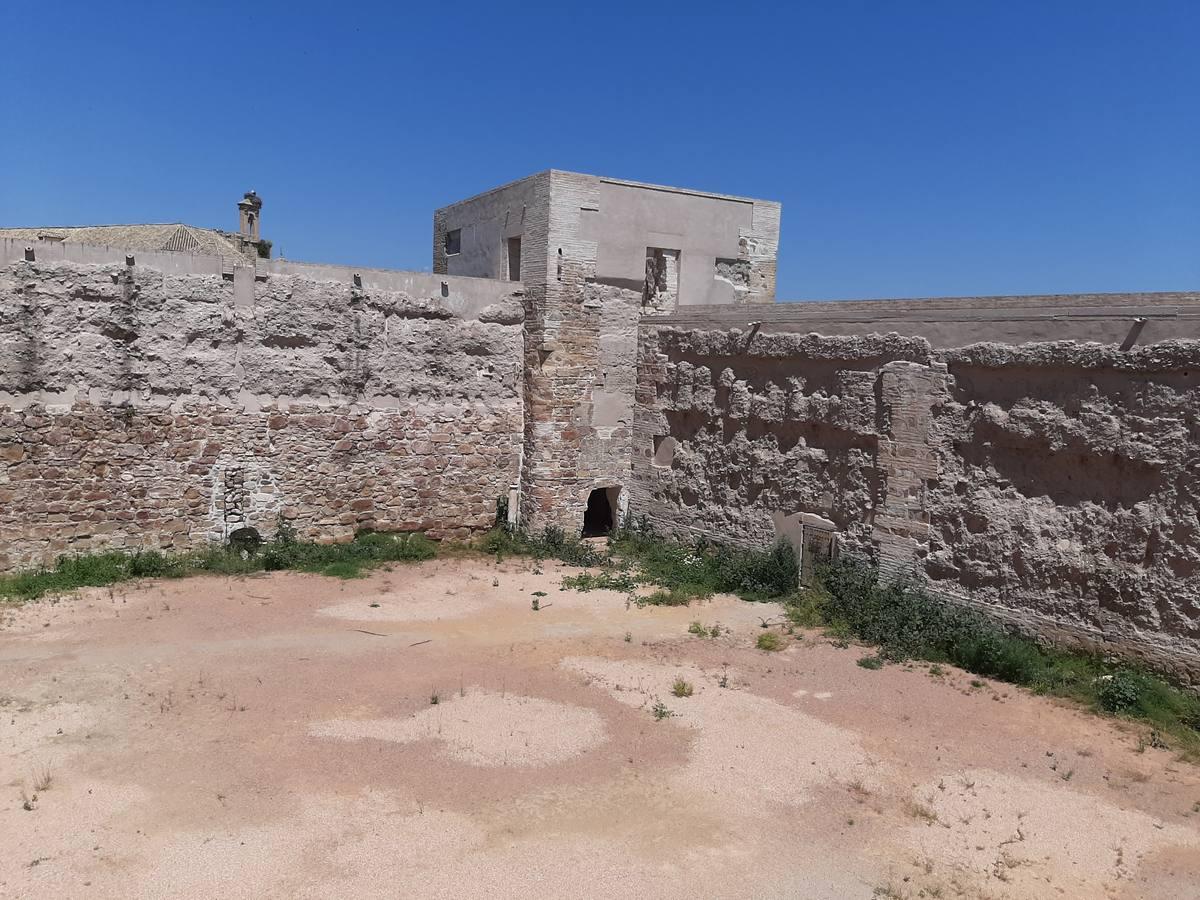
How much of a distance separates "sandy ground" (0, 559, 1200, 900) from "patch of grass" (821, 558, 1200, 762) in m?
0.30

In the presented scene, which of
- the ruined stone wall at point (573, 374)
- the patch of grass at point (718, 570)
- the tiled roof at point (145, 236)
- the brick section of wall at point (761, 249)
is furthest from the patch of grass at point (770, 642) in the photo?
the tiled roof at point (145, 236)

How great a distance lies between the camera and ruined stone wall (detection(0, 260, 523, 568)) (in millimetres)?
10164

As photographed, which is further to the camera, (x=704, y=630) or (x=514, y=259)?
(x=514, y=259)

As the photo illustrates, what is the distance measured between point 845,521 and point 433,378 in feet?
19.5

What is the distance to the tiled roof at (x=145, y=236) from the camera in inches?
1032

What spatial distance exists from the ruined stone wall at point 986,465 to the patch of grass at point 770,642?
5.69 feet

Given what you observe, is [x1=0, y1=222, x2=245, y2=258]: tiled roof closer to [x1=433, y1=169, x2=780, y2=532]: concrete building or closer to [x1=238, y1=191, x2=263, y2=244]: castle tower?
[x1=238, y1=191, x2=263, y2=244]: castle tower

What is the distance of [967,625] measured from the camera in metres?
9.03

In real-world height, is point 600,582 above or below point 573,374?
below

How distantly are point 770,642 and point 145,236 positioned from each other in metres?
25.5

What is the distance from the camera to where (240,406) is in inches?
443

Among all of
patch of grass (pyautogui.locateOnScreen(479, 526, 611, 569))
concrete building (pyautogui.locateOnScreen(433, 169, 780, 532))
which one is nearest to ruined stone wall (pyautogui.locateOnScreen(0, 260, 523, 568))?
patch of grass (pyautogui.locateOnScreen(479, 526, 611, 569))

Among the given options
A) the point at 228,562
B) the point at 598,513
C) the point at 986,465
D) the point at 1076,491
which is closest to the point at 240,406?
the point at 228,562

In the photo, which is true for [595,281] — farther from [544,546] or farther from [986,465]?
[986,465]
